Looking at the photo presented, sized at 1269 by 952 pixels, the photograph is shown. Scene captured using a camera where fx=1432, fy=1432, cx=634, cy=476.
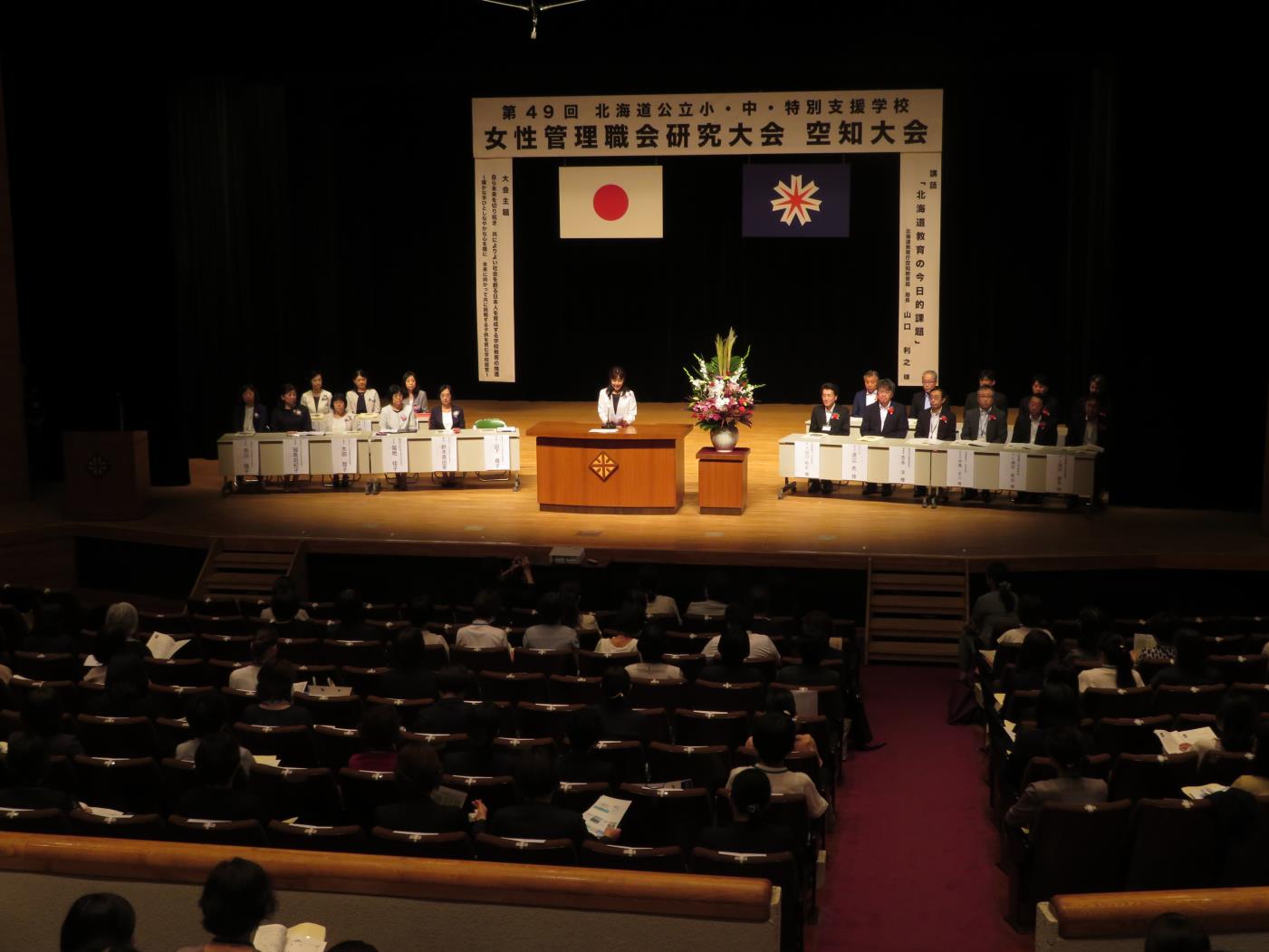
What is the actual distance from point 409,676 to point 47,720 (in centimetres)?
173

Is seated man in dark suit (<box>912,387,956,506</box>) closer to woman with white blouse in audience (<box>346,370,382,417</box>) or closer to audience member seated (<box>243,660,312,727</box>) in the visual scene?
woman with white blouse in audience (<box>346,370,382,417</box>)

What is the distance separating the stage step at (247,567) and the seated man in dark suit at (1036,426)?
20.8ft

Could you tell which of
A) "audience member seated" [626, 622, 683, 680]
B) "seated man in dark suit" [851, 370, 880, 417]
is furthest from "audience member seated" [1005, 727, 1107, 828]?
"seated man in dark suit" [851, 370, 880, 417]

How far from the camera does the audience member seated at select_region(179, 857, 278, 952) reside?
3.35m

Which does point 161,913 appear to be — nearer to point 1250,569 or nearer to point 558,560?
point 558,560

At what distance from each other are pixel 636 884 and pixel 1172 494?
10620 mm

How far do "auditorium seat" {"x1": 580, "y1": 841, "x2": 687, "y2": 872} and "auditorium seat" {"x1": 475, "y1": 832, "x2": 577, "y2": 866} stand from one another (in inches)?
2.6

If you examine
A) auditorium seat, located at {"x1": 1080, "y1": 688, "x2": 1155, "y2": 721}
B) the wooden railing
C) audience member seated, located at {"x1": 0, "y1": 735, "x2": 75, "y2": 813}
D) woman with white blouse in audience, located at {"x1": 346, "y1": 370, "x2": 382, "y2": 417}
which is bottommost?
auditorium seat, located at {"x1": 1080, "y1": 688, "x2": 1155, "y2": 721}

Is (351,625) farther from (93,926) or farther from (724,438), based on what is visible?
(724,438)

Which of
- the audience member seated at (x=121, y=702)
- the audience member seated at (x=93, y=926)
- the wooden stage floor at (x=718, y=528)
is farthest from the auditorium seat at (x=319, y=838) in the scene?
the wooden stage floor at (x=718, y=528)

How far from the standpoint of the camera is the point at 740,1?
12867mm

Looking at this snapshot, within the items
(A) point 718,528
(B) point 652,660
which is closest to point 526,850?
(B) point 652,660

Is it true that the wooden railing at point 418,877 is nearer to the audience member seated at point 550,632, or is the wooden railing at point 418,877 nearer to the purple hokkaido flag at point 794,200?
the audience member seated at point 550,632

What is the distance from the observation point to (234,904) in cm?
335
